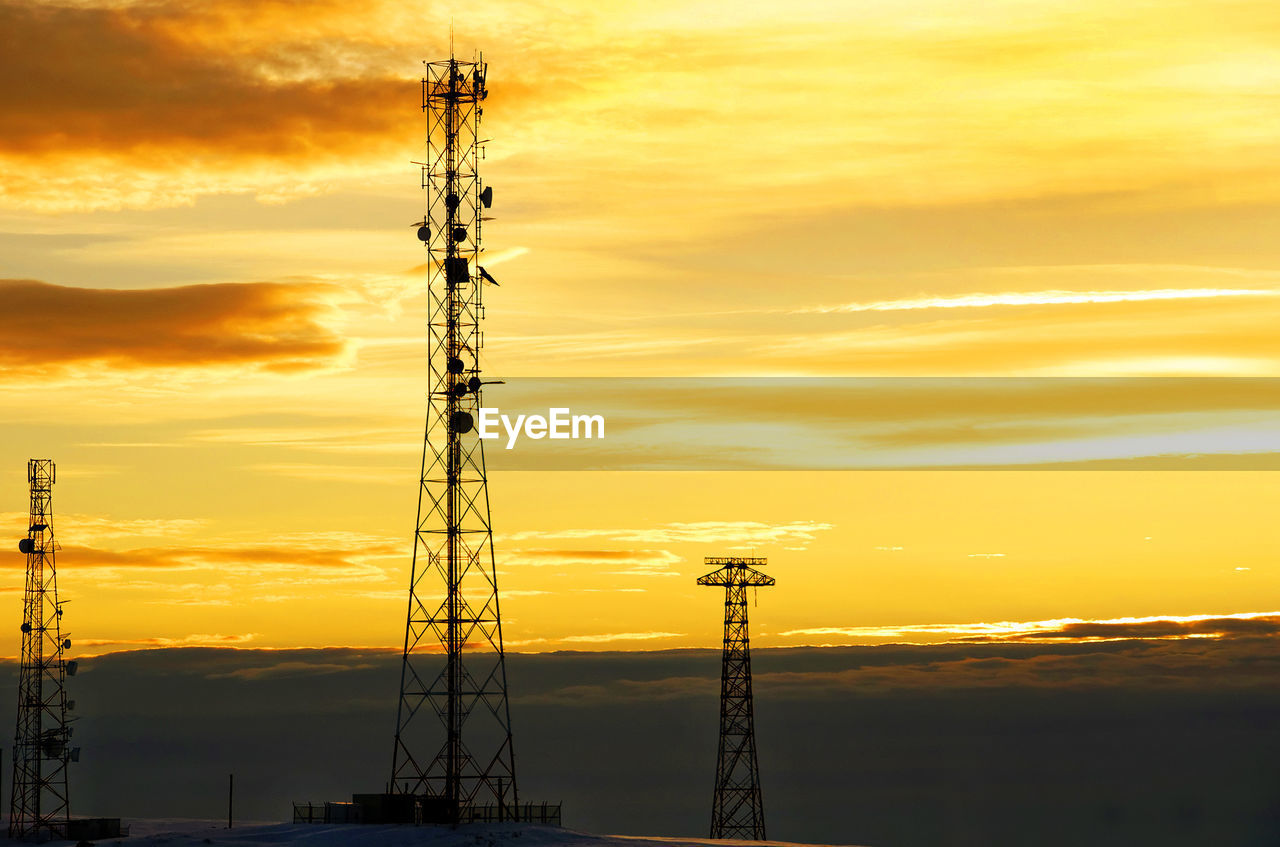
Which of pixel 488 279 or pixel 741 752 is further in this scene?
pixel 741 752

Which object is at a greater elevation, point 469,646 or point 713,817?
point 469,646

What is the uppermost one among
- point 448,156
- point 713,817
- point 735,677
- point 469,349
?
point 448,156

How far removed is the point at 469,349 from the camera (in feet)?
307

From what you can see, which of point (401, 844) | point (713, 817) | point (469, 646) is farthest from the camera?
point (713, 817)

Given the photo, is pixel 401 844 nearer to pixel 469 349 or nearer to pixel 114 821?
pixel 469 349

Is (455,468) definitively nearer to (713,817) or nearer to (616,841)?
(616,841)

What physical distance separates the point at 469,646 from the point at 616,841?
12445 mm

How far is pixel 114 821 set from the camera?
11069 cm

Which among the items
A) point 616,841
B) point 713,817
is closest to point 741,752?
point 713,817

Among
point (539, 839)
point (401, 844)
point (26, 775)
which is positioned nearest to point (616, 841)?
point (539, 839)

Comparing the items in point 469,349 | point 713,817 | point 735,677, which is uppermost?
point 469,349

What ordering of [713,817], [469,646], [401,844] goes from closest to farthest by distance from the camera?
[401,844] < [469,646] < [713,817]

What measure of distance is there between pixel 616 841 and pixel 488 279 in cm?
3033

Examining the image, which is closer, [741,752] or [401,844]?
[401,844]
